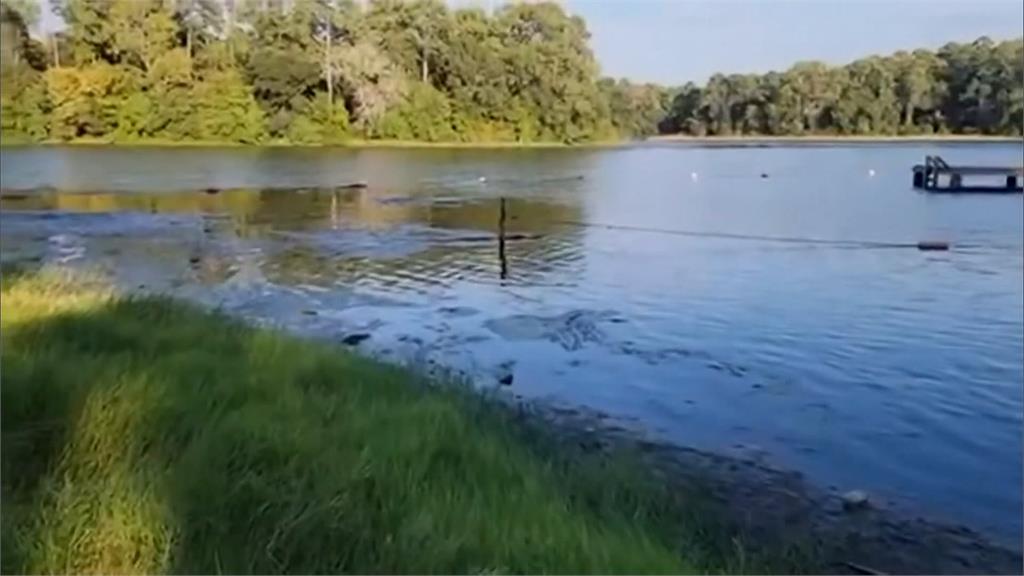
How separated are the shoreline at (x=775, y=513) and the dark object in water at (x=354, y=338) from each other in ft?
1.98

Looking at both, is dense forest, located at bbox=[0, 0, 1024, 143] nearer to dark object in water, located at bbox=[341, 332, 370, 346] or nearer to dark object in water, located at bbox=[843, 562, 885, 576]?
dark object in water, located at bbox=[843, 562, 885, 576]

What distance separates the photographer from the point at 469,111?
6.09ft

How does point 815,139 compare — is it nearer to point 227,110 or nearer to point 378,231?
point 227,110

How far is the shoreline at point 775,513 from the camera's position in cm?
188

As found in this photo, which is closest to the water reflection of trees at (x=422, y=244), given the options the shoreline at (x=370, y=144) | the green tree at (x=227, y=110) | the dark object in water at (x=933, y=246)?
the dark object in water at (x=933, y=246)

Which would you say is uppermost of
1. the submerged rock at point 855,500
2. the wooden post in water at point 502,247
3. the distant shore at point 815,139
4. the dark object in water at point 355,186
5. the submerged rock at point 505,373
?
the distant shore at point 815,139

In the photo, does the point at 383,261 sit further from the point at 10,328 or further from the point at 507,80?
the point at 10,328

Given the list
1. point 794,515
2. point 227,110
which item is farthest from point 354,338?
point 794,515

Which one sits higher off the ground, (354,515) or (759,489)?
(354,515)

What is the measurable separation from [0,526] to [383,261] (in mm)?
4984

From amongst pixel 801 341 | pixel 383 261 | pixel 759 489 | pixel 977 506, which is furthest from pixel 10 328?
pixel 383 261

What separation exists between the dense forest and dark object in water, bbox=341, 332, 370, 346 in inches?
50.7

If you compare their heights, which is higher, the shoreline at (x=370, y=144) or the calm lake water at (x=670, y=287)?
the shoreline at (x=370, y=144)

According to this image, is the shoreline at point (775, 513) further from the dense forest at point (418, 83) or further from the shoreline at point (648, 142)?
the dense forest at point (418, 83)
